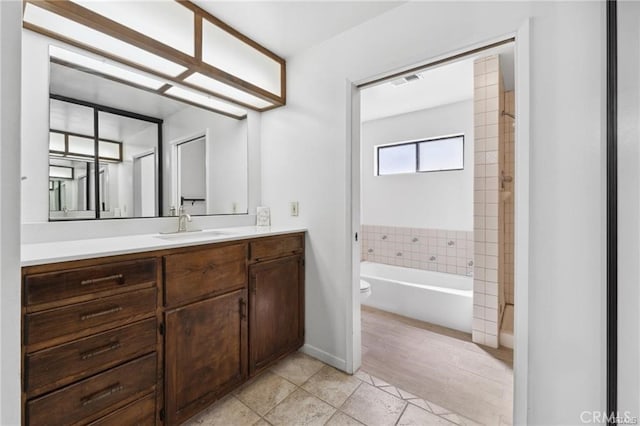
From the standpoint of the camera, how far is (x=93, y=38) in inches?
58.2

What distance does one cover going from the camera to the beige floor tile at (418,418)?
148 centimetres

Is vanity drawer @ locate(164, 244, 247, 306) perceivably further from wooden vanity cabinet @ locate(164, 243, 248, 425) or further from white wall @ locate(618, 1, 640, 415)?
white wall @ locate(618, 1, 640, 415)

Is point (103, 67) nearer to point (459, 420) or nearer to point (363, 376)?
point (363, 376)

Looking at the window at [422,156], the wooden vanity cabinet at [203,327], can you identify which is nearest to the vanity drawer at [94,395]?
the wooden vanity cabinet at [203,327]

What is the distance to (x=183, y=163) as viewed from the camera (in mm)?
2053

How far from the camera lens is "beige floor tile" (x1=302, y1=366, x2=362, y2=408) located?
1.67m

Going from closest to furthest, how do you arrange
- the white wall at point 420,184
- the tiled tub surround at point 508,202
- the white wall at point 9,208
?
the white wall at point 9,208, the tiled tub surround at point 508,202, the white wall at point 420,184

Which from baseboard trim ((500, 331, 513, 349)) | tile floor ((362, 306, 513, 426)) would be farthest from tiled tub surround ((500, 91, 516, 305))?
tile floor ((362, 306, 513, 426))

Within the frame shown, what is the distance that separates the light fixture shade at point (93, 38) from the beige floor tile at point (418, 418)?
2434 millimetres

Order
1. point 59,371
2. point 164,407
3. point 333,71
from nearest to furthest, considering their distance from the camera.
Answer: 1. point 59,371
2. point 164,407
3. point 333,71

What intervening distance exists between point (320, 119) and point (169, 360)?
68.7 inches

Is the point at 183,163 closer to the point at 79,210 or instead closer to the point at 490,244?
the point at 79,210

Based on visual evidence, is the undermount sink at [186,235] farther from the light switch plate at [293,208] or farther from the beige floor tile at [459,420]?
the beige floor tile at [459,420]

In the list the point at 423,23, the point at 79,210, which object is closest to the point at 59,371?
the point at 79,210
